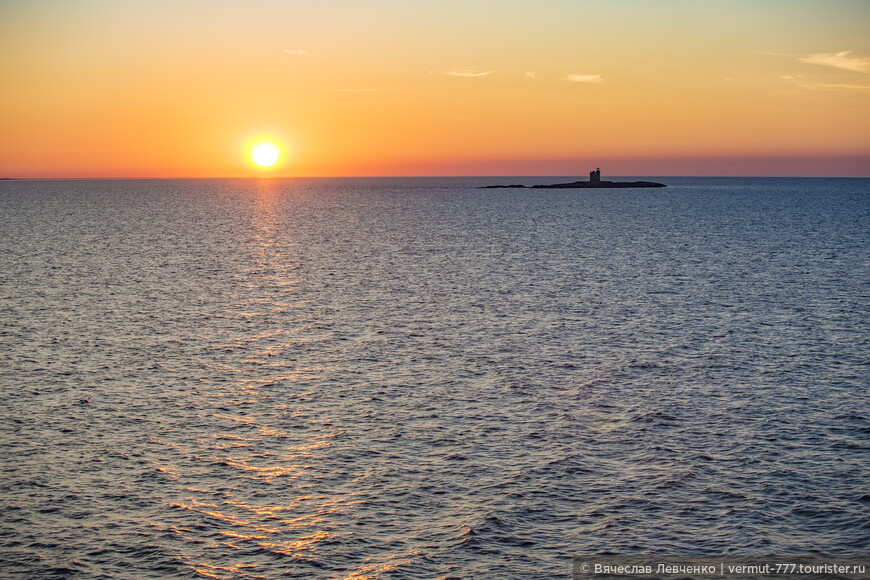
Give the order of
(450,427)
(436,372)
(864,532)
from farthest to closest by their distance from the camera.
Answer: (436,372)
(450,427)
(864,532)

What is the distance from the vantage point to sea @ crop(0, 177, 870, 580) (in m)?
17.6

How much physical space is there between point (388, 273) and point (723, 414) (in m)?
41.8

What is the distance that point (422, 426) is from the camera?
25047 mm

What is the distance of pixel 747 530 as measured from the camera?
18047mm

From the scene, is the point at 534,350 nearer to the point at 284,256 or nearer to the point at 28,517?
the point at 28,517

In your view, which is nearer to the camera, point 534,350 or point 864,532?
point 864,532

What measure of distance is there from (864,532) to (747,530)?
269cm

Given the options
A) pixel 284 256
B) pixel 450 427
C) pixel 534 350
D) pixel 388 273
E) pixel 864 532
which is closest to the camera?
pixel 864 532

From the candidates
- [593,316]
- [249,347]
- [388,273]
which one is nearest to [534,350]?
[593,316]

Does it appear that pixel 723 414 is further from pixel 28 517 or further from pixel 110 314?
pixel 110 314

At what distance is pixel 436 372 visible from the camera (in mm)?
31719

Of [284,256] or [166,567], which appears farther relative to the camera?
[284,256]

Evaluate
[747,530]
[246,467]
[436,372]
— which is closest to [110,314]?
[436,372]

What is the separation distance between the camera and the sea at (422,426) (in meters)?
17.6
